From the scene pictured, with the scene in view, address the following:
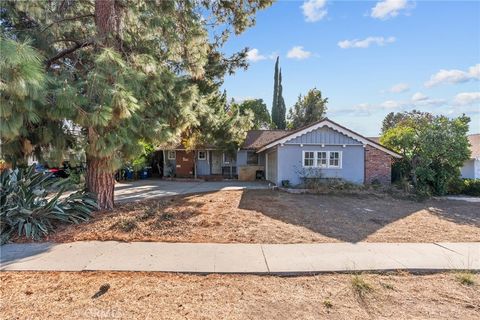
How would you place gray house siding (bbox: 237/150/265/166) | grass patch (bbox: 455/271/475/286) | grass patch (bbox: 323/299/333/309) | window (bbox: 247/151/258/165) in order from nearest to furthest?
1. grass patch (bbox: 323/299/333/309)
2. grass patch (bbox: 455/271/475/286)
3. gray house siding (bbox: 237/150/265/166)
4. window (bbox: 247/151/258/165)

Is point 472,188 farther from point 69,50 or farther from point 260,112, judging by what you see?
point 260,112

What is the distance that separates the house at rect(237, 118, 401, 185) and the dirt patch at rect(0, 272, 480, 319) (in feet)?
37.6

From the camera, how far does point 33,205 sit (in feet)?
24.3

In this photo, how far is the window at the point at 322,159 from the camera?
53.8 feet

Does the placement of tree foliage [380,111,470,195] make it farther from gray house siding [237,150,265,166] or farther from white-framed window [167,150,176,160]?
white-framed window [167,150,176,160]

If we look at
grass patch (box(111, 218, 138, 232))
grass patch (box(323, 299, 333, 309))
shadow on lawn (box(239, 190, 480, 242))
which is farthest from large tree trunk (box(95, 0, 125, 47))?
grass patch (box(323, 299, 333, 309))

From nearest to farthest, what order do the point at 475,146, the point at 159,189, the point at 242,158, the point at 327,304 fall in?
the point at 327,304
the point at 159,189
the point at 242,158
the point at 475,146

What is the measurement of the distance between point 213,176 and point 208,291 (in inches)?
754

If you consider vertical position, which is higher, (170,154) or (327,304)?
(170,154)

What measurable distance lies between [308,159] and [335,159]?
1466 millimetres

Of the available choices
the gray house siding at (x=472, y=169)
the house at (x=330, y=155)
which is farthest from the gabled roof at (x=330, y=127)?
the gray house siding at (x=472, y=169)

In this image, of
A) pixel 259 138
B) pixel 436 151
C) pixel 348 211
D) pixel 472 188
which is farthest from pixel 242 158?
pixel 472 188

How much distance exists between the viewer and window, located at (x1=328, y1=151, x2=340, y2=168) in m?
16.4

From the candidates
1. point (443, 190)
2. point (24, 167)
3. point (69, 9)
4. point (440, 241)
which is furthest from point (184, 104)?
point (443, 190)
